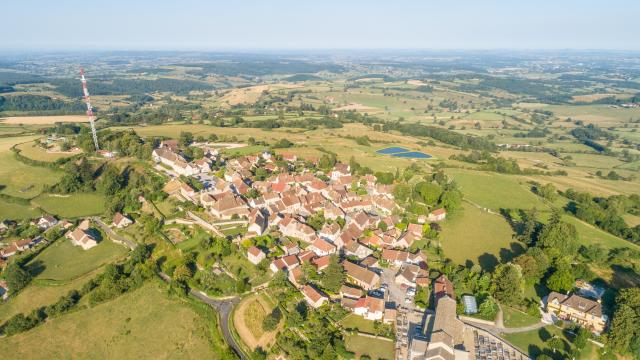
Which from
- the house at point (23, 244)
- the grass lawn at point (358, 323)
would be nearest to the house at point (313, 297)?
the grass lawn at point (358, 323)

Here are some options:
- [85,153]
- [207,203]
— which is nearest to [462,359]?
[207,203]

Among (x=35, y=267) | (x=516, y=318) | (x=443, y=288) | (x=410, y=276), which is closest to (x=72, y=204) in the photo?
(x=35, y=267)

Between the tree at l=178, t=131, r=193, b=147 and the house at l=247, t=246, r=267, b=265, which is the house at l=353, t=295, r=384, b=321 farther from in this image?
the tree at l=178, t=131, r=193, b=147

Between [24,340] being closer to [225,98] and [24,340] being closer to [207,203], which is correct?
[207,203]

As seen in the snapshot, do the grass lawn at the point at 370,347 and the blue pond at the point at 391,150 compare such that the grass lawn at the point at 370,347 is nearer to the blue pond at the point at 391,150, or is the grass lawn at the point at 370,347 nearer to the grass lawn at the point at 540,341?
the grass lawn at the point at 540,341

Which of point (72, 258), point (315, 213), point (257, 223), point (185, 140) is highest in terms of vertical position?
point (185, 140)

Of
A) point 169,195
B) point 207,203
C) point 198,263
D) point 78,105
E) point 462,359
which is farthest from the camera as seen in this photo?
point 78,105

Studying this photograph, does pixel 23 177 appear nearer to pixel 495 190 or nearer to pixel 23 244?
pixel 23 244

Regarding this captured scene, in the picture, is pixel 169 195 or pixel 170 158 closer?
pixel 169 195
